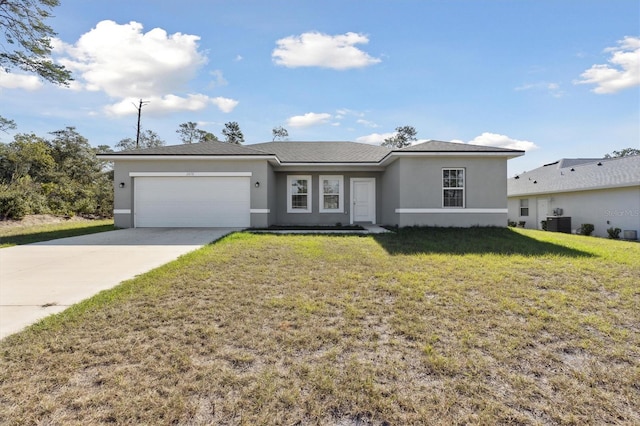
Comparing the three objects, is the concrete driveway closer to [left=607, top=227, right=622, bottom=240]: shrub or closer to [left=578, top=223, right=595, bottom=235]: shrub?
[left=607, top=227, right=622, bottom=240]: shrub

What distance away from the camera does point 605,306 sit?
12.4 feet

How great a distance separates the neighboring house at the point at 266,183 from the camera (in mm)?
11898

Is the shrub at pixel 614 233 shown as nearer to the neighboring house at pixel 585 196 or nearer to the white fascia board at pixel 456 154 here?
the neighboring house at pixel 585 196

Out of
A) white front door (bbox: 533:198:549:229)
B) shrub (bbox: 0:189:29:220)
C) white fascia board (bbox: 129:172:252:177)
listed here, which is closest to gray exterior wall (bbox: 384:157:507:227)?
white fascia board (bbox: 129:172:252:177)

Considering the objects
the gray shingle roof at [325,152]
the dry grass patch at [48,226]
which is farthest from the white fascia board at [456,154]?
the dry grass patch at [48,226]

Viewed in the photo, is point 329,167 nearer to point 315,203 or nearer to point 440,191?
point 315,203

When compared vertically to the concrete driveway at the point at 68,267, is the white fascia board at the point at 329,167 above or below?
above

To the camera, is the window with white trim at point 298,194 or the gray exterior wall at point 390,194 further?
the window with white trim at point 298,194

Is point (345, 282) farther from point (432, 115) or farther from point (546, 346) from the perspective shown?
point (432, 115)

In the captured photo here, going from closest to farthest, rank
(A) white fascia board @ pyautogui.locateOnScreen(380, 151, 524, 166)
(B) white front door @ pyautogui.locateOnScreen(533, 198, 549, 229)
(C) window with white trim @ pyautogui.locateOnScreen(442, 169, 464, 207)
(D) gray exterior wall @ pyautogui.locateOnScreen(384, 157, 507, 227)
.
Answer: (A) white fascia board @ pyautogui.locateOnScreen(380, 151, 524, 166) → (D) gray exterior wall @ pyautogui.locateOnScreen(384, 157, 507, 227) → (C) window with white trim @ pyautogui.locateOnScreen(442, 169, 464, 207) → (B) white front door @ pyautogui.locateOnScreen(533, 198, 549, 229)

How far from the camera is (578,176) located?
17.5m

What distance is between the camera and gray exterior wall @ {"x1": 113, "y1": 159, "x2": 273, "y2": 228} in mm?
12391

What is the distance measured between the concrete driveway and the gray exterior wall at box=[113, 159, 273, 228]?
314cm

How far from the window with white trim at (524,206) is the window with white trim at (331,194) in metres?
13.9
